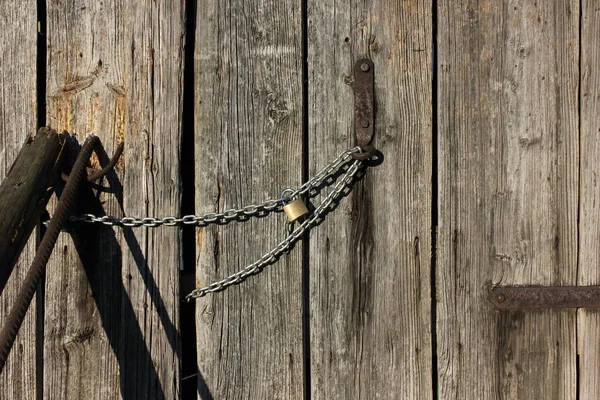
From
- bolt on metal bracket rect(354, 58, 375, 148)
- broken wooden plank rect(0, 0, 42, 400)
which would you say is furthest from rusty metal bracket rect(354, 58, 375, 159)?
broken wooden plank rect(0, 0, 42, 400)

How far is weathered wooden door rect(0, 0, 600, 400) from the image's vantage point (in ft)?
4.85

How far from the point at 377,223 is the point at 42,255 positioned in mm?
845

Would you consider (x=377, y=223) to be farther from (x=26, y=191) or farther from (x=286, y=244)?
(x=26, y=191)

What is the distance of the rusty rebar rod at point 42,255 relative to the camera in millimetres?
1059

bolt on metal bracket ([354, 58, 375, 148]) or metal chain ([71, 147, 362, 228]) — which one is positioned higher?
bolt on metal bracket ([354, 58, 375, 148])

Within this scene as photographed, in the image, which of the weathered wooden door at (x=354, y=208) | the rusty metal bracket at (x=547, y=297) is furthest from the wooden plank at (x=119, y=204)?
the rusty metal bracket at (x=547, y=297)

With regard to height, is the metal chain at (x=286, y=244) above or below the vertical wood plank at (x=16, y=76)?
below

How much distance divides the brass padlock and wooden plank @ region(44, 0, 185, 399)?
0.31 meters

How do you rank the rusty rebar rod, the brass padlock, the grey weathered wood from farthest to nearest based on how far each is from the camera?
the brass padlock < the grey weathered wood < the rusty rebar rod

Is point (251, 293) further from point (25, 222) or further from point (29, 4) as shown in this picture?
point (29, 4)

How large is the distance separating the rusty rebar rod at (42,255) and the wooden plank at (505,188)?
3.17 feet

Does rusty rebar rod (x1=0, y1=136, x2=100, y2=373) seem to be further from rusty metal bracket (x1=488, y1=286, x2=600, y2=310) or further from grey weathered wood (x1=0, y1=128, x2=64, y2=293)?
rusty metal bracket (x1=488, y1=286, x2=600, y2=310)

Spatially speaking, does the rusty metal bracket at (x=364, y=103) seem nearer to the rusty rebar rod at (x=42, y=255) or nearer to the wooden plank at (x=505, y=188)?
the wooden plank at (x=505, y=188)

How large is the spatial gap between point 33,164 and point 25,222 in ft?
0.52
